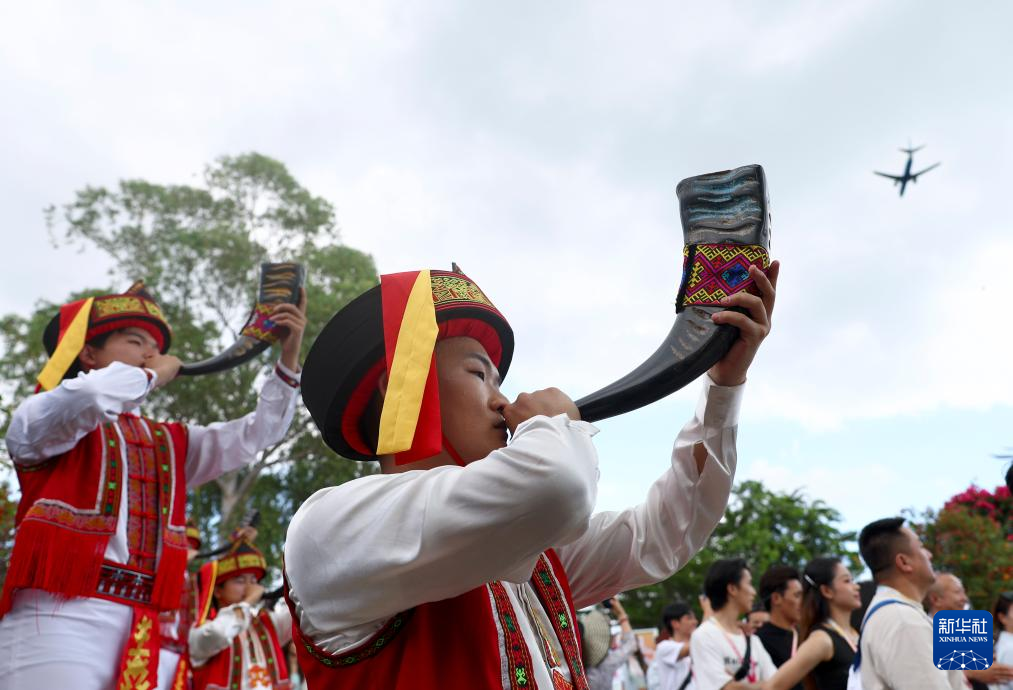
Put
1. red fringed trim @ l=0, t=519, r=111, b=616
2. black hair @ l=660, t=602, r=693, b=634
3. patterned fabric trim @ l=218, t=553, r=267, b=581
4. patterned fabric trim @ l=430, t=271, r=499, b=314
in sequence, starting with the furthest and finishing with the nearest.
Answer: black hair @ l=660, t=602, r=693, b=634
patterned fabric trim @ l=218, t=553, r=267, b=581
red fringed trim @ l=0, t=519, r=111, b=616
patterned fabric trim @ l=430, t=271, r=499, b=314

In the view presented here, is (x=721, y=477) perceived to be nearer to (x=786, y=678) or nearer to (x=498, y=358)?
(x=498, y=358)

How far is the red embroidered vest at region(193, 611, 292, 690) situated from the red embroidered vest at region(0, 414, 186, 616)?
3.32 meters

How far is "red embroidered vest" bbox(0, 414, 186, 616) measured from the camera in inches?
129

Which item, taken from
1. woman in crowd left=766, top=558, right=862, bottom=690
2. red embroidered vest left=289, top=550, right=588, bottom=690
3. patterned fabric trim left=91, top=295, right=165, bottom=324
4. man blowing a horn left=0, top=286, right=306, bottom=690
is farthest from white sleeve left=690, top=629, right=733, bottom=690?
red embroidered vest left=289, top=550, right=588, bottom=690

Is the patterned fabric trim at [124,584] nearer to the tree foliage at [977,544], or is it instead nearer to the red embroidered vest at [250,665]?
the red embroidered vest at [250,665]

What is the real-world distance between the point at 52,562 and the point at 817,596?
3637mm

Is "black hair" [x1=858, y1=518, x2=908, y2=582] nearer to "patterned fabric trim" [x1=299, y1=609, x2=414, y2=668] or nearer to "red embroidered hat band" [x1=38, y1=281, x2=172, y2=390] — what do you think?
"patterned fabric trim" [x1=299, y1=609, x2=414, y2=668]

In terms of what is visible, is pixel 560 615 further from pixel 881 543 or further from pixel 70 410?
pixel 881 543

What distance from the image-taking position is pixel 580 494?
1.47 metres

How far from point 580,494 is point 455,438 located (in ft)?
1.38

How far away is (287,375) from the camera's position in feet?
13.4

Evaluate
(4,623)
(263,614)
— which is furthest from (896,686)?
(263,614)

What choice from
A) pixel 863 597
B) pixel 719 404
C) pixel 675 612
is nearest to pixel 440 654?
pixel 719 404

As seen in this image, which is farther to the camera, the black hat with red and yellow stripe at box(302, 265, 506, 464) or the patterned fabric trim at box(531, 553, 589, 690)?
the patterned fabric trim at box(531, 553, 589, 690)
